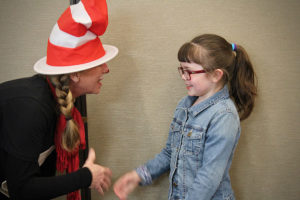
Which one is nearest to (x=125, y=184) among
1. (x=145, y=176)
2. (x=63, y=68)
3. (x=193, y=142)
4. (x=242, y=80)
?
(x=145, y=176)

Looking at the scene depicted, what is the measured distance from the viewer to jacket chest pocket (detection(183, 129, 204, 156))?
960 mm

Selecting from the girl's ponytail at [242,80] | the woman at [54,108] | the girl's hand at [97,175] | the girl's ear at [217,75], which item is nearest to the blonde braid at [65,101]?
the woman at [54,108]

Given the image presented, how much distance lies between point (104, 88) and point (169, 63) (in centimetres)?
38

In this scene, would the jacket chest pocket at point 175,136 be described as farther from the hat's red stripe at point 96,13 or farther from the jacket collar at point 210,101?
the hat's red stripe at point 96,13

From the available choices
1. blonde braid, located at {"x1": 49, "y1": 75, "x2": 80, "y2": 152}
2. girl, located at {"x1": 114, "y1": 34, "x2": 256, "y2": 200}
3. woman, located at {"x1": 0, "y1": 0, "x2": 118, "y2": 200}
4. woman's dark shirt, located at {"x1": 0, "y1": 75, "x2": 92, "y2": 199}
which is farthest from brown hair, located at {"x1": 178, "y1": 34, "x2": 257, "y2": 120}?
woman's dark shirt, located at {"x1": 0, "y1": 75, "x2": 92, "y2": 199}

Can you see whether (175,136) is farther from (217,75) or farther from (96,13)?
(96,13)

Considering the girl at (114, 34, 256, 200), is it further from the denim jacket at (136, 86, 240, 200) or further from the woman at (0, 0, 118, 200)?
the woman at (0, 0, 118, 200)

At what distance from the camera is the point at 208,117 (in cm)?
96

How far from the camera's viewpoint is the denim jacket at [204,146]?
0.90 metres

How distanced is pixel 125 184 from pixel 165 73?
0.61 m

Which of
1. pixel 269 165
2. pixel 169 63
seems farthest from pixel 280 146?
pixel 169 63

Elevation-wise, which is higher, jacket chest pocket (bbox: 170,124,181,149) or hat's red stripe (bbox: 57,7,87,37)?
hat's red stripe (bbox: 57,7,87,37)

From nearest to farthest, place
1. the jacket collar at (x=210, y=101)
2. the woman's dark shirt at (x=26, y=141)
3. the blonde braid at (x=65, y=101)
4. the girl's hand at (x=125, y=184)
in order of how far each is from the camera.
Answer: the woman's dark shirt at (x=26, y=141)
the blonde braid at (x=65, y=101)
the jacket collar at (x=210, y=101)
the girl's hand at (x=125, y=184)

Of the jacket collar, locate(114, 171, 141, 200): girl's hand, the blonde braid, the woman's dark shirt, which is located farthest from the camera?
locate(114, 171, 141, 200): girl's hand
